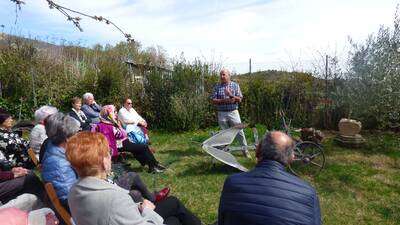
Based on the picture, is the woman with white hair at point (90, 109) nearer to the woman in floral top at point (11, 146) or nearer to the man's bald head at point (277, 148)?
the woman in floral top at point (11, 146)

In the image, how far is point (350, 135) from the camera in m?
9.15

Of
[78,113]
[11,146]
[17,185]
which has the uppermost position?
[78,113]

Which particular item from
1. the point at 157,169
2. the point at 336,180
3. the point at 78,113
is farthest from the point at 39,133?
the point at 336,180

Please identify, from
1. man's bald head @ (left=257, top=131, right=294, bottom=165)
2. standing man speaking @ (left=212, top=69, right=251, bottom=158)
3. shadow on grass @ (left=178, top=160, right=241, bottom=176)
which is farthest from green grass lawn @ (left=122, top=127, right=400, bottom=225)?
man's bald head @ (left=257, top=131, right=294, bottom=165)

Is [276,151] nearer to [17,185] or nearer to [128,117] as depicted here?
[17,185]

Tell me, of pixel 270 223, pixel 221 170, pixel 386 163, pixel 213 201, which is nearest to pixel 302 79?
pixel 386 163

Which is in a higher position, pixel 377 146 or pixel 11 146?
pixel 11 146

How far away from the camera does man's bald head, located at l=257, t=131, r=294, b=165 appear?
9.32 feet

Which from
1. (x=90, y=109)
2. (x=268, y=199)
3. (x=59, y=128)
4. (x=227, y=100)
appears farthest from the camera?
(x=90, y=109)

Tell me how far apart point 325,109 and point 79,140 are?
9.03 m

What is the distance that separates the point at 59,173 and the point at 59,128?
16.8 inches

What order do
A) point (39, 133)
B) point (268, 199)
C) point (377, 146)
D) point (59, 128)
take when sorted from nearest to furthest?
point (268, 199), point (59, 128), point (39, 133), point (377, 146)

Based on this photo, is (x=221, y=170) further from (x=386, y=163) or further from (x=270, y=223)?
(x=270, y=223)

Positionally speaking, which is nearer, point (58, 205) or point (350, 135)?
point (58, 205)
